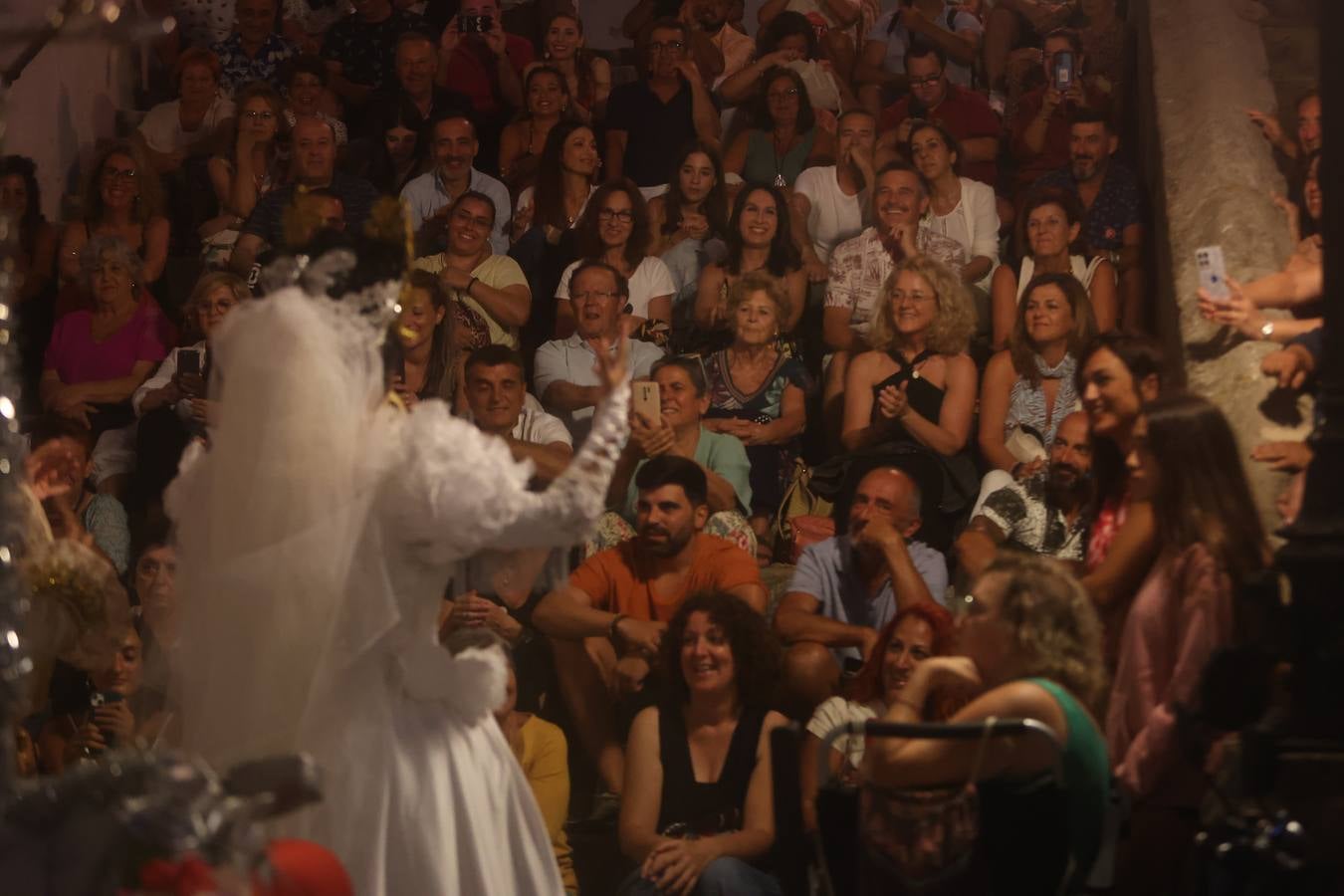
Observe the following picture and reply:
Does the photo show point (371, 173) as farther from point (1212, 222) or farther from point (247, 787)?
point (247, 787)

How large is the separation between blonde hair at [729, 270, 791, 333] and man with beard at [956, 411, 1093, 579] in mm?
1507

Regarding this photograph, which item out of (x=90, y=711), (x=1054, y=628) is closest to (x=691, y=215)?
(x=90, y=711)

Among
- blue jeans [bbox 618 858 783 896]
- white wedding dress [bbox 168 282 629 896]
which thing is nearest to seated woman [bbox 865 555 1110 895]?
white wedding dress [bbox 168 282 629 896]

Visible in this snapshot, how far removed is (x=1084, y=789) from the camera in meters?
3.94

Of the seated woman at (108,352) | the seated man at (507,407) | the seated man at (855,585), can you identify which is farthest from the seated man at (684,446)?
the seated woman at (108,352)

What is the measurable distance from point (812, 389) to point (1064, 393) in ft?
3.62

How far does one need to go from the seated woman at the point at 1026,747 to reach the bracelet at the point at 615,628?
2.17m

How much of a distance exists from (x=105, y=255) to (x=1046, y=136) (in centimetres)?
433

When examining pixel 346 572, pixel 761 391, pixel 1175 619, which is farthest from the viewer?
pixel 761 391

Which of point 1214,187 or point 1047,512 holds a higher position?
point 1214,187

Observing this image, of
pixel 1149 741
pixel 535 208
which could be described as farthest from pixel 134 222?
pixel 1149 741

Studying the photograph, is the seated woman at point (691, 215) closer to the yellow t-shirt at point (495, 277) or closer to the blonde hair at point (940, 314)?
the yellow t-shirt at point (495, 277)

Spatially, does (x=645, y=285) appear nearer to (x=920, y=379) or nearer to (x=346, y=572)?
(x=920, y=379)

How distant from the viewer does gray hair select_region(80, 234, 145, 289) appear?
850 centimetres
